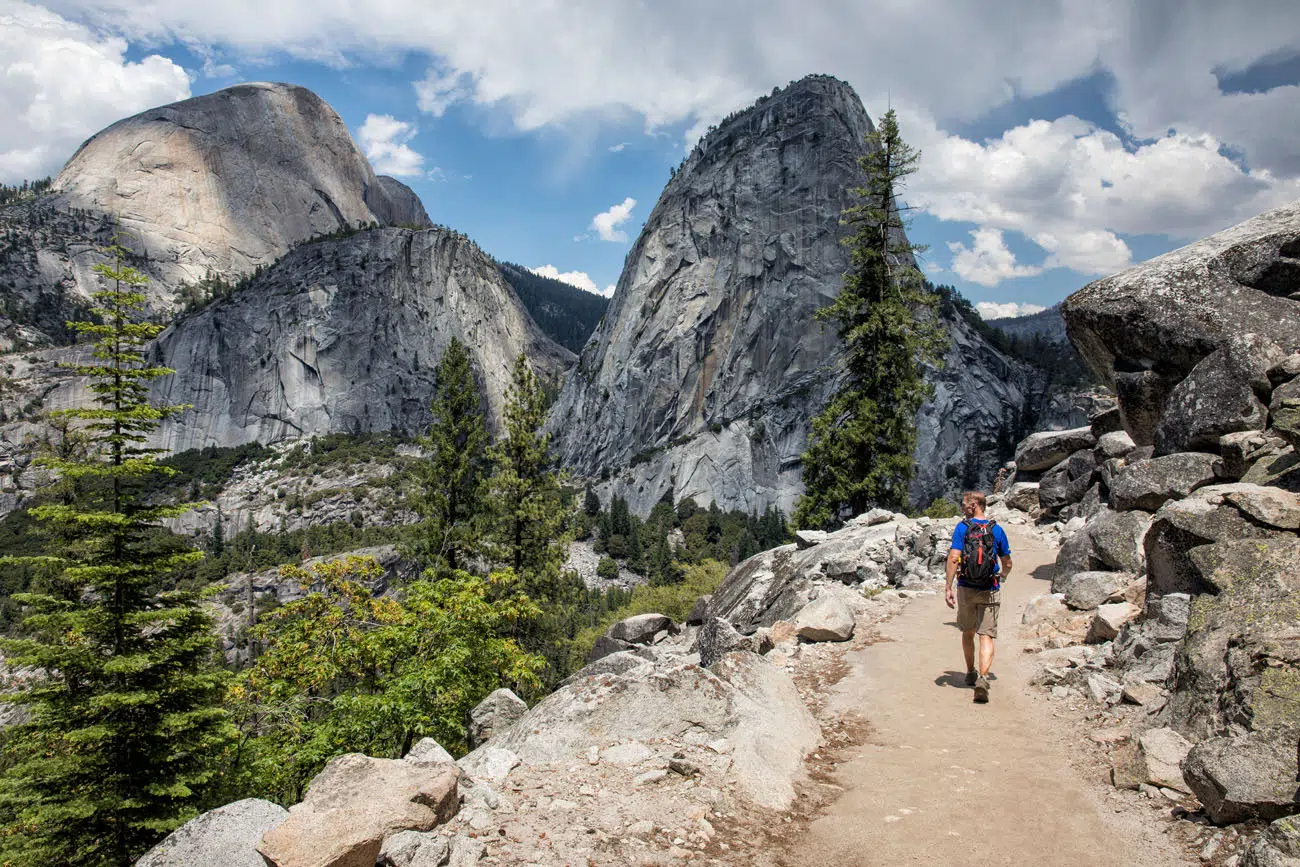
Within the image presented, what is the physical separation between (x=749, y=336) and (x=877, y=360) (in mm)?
134773

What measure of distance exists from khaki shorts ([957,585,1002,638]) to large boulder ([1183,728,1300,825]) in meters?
3.29

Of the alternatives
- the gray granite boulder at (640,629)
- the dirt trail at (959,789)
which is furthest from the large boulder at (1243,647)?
the gray granite boulder at (640,629)

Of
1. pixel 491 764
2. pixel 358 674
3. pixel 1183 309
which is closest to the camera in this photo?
pixel 491 764

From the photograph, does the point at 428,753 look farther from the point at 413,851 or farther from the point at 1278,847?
the point at 1278,847

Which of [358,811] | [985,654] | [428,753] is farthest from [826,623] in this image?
[358,811]

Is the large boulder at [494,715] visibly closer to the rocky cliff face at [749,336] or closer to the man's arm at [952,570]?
the man's arm at [952,570]

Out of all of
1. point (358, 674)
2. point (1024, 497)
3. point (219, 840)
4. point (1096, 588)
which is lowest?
point (358, 674)

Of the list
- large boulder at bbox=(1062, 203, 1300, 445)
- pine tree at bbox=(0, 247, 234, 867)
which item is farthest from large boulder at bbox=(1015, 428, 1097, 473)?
pine tree at bbox=(0, 247, 234, 867)

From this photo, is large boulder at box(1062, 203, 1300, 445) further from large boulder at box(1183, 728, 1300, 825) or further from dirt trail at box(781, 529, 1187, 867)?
large boulder at box(1183, 728, 1300, 825)

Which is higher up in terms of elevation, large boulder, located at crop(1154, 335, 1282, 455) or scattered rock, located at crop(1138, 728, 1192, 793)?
large boulder, located at crop(1154, 335, 1282, 455)

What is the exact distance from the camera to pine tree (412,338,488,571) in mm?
25781

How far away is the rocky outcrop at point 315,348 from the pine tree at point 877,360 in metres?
176

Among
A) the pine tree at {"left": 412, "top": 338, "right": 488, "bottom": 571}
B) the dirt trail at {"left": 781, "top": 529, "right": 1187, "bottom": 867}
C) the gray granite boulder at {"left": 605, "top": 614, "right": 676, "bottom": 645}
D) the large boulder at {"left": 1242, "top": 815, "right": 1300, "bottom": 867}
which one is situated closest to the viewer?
the large boulder at {"left": 1242, "top": 815, "right": 1300, "bottom": 867}

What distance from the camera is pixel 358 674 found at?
13.3m
